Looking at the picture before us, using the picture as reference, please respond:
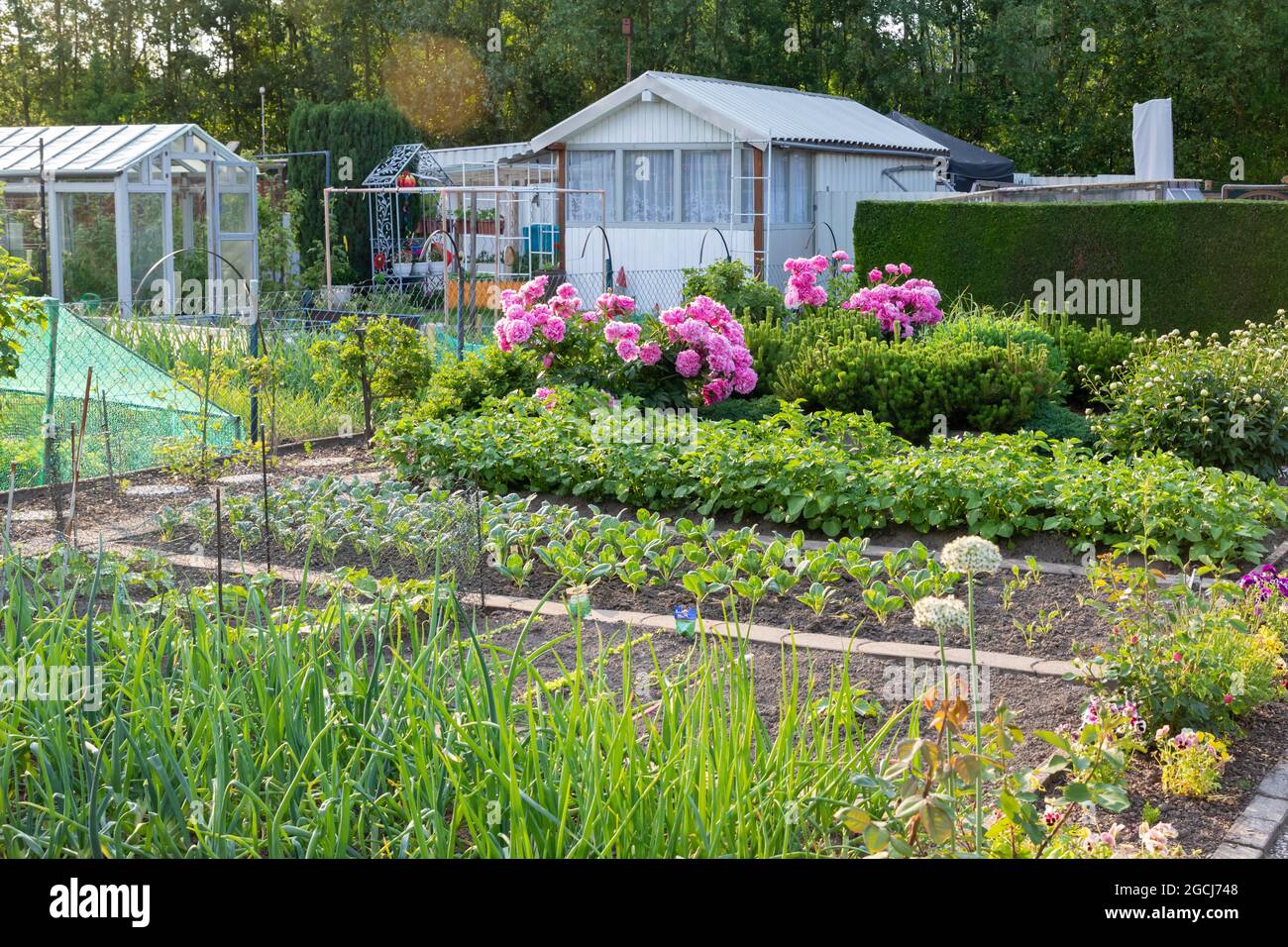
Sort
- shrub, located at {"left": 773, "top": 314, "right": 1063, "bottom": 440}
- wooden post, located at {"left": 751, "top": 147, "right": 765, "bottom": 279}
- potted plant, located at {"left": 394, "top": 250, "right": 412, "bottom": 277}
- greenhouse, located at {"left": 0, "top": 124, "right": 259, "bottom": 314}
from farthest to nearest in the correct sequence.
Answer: potted plant, located at {"left": 394, "top": 250, "right": 412, "bottom": 277} < wooden post, located at {"left": 751, "top": 147, "right": 765, "bottom": 279} < greenhouse, located at {"left": 0, "top": 124, "right": 259, "bottom": 314} < shrub, located at {"left": 773, "top": 314, "right": 1063, "bottom": 440}

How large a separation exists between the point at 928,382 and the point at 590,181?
11.6 metres

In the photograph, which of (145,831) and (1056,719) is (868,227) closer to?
(1056,719)

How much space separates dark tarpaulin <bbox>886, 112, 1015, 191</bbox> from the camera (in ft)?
79.5

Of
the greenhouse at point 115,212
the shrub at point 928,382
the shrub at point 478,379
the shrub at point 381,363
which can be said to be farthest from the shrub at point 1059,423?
the greenhouse at point 115,212

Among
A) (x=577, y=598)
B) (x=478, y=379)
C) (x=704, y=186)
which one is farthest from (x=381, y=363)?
(x=704, y=186)

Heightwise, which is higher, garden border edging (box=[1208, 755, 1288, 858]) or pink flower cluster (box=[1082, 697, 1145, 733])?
pink flower cluster (box=[1082, 697, 1145, 733])

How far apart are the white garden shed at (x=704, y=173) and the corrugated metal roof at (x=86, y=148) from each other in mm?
5128

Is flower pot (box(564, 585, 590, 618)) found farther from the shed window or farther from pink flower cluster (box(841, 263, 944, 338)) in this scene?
the shed window

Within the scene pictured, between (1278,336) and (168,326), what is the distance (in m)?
8.55

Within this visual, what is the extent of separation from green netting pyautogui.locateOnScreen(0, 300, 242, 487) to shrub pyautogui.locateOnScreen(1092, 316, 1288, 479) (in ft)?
17.8

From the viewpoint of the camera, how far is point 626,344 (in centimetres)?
911

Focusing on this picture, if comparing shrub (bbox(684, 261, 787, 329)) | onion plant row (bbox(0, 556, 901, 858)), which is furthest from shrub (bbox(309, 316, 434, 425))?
onion plant row (bbox(0, 556, 901, 858))

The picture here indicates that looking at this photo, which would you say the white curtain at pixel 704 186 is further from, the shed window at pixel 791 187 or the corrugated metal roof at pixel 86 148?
the corrugated metal roof at pixel 86 148
